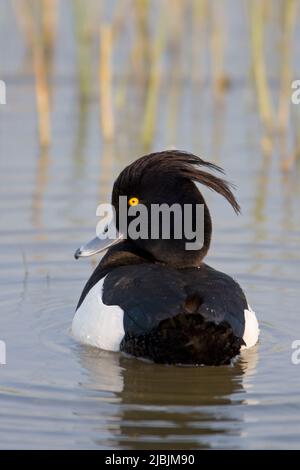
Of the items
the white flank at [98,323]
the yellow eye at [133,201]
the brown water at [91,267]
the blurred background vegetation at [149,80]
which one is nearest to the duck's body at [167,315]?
the white flank at [98,323]

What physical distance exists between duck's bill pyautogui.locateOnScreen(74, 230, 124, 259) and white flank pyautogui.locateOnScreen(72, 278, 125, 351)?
1.04 ft

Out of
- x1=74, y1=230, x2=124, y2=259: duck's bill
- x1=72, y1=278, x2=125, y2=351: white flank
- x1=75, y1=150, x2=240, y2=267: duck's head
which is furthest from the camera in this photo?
x1=74, y1=230, x2=124, y2=259: duck's bill

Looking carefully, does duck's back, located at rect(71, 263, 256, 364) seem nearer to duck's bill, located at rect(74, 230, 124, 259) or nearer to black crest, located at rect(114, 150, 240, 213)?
duck's bill, located at rect(74, 230, 124, 259)

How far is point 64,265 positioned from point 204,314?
2.96 meters

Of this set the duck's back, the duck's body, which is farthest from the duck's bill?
the duck's back

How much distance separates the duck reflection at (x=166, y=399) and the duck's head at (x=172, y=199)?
0.84 meters

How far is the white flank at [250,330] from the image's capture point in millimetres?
7762

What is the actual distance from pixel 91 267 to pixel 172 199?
2131 millimetres

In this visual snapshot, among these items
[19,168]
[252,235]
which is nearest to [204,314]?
[252,235]

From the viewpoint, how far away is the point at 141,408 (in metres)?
6.79

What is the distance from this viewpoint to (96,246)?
8.54m

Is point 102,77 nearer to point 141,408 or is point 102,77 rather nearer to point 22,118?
point 22,118

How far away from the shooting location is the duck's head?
812 cm
